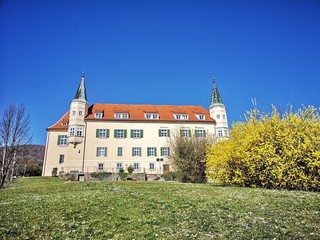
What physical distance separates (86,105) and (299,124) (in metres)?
36.3

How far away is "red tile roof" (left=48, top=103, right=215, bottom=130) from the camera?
1738 inches

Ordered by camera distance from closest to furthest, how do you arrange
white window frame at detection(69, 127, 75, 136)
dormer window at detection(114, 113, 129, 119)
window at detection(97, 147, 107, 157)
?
white window frame at detection(69, 127, 75, 136), window at detection(97, 147, 107, 157), dormer window at detection(114, 113, 129, 119)

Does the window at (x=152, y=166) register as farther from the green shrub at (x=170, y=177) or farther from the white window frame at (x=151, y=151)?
the green shrub at (x=170, y=177)

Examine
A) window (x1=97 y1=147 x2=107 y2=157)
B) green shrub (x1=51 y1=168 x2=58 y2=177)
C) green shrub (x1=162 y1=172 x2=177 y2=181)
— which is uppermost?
window (x1=97 y1=147 x2=107 y2=157)

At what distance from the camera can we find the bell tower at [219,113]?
149 feet

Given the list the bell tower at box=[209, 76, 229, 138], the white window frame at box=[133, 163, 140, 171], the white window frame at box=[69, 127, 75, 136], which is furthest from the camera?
the bell tower at box=[209, 76, 229, 138]

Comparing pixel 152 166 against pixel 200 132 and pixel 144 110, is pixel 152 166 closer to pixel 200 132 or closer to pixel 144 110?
pixel 200 132

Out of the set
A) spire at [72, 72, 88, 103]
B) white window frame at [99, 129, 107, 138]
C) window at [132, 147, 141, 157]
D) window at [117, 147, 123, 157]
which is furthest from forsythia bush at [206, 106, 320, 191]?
spire at [72, 72, 88, 103]

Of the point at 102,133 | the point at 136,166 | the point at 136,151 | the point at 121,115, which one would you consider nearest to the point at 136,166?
the point at 136,166

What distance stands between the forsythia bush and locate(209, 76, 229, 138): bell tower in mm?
25344

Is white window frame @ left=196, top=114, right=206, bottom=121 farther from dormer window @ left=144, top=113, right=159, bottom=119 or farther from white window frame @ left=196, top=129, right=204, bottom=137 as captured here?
dormer window @ left=144, top=113, right=159, bottom=119

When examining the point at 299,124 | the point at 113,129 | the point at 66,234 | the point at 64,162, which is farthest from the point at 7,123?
the point at 299,124

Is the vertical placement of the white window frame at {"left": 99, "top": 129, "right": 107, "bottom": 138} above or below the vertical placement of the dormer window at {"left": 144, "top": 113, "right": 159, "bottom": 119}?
below

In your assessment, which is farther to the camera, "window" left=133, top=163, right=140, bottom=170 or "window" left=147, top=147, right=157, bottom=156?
"window" left=147, top=147, right=157, bottom=156
